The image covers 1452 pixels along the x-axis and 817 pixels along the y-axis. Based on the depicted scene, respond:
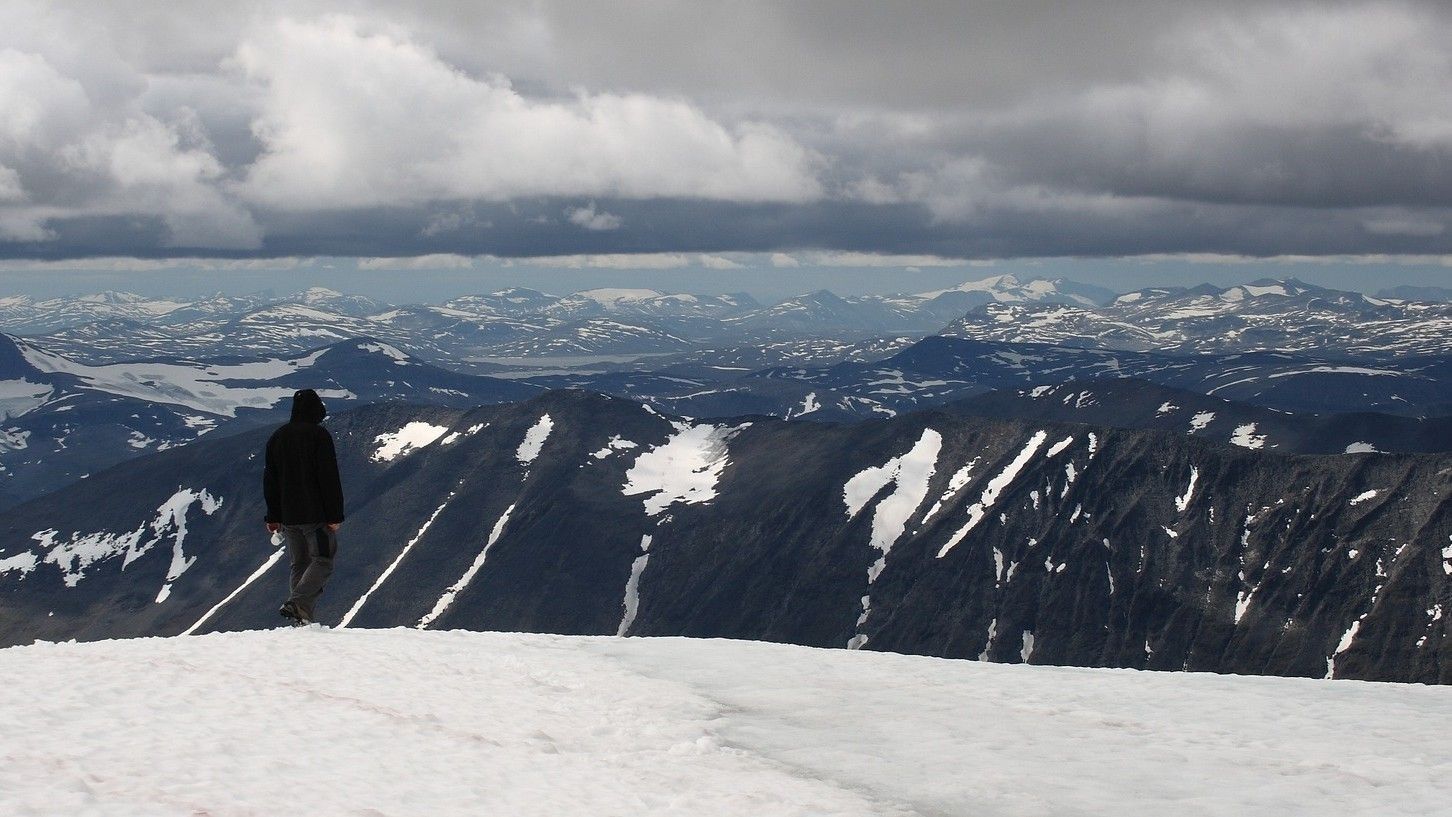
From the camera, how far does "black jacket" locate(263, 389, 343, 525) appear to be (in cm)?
2416

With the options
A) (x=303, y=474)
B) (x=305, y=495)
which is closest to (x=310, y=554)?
(x=305, y=495)

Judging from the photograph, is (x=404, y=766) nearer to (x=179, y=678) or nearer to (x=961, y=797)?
(x=179, y=678)

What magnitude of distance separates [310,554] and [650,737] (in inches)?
447

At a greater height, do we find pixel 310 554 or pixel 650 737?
pixel 310 554

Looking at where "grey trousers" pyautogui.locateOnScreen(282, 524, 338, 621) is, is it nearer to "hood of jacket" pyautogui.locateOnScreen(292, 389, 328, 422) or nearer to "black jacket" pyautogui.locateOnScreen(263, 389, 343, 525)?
"black jacket" pyautogui.locateOnScreen(263, 389, 343, 525)

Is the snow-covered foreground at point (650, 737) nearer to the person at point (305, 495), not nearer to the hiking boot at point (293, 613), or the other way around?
the hiking boot at point (293, 613)

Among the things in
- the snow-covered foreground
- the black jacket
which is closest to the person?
the black jacket

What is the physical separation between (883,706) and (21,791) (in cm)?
1337

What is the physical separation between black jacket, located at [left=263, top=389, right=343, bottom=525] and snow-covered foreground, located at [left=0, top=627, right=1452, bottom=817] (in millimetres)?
2570

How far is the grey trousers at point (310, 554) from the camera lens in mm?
24734

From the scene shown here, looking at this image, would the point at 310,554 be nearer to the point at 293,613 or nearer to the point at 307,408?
the point at 293,613

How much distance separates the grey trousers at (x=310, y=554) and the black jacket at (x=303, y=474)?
0.40 meters

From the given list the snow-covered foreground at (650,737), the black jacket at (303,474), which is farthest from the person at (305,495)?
the snow-covered foreground at (650,737)

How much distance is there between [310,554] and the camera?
Answer: 82.2 ft
